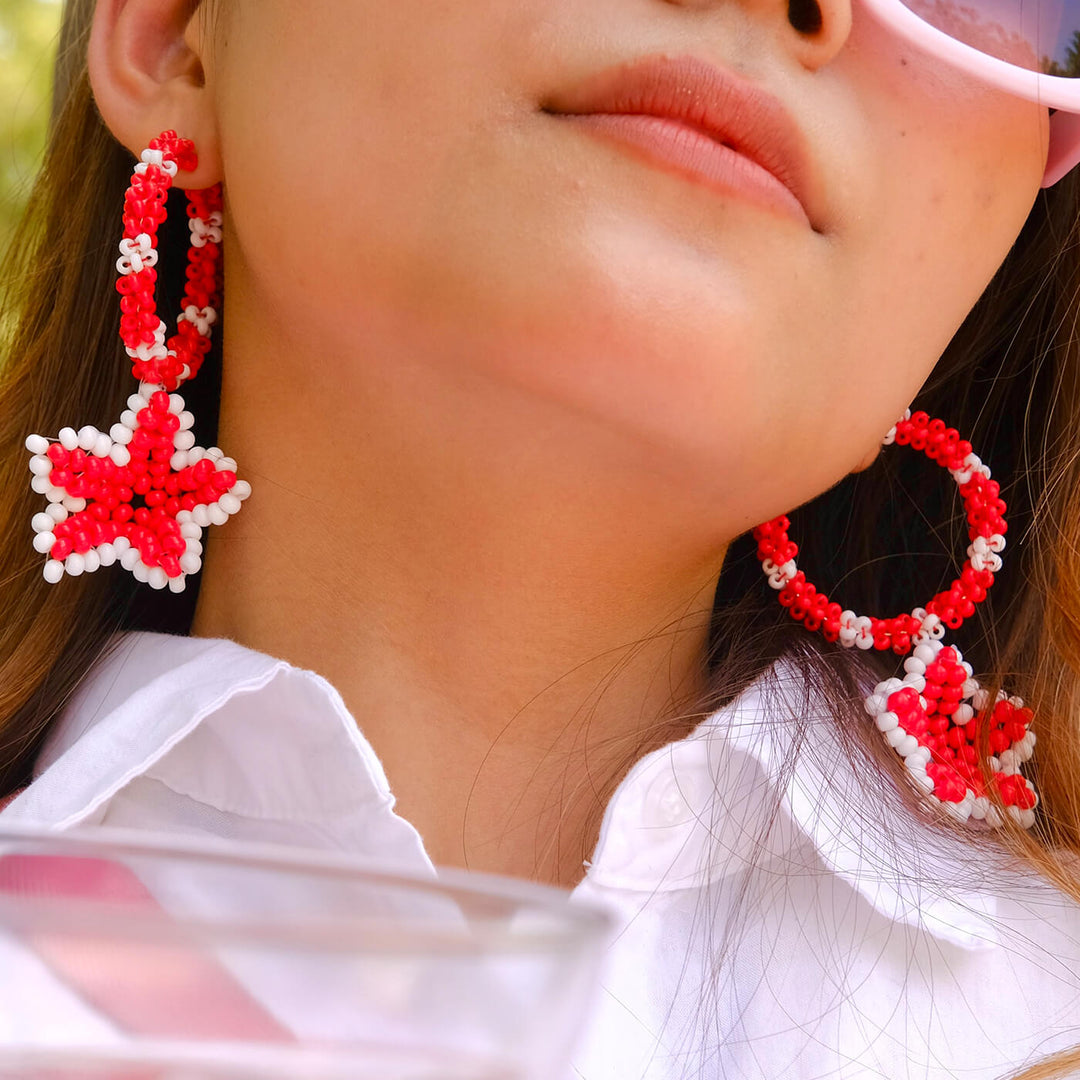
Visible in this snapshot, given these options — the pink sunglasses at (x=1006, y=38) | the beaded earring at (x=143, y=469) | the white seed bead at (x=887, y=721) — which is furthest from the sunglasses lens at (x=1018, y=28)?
the beaded earring at (x=143, y=469)

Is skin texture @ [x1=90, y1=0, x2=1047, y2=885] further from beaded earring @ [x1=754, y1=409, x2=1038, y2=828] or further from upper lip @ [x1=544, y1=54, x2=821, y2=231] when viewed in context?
beaded earring @ [x1=754, y1=409, x2=1038, y2=828]

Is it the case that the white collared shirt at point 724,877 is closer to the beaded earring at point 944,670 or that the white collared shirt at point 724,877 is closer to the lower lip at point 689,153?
the beaded earring at point 944,670

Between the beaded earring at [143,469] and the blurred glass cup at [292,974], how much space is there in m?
0.96

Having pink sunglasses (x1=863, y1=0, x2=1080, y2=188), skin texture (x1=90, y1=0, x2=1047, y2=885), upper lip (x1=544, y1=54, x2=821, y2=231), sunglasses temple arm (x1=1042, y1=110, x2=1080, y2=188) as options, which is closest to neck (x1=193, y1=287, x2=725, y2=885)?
skin texture (x1=90, y1=0, x2=1047, y2=885)

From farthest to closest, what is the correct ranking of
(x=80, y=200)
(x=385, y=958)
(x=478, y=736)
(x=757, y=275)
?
(x=80, y=200) < (x=478, y=736) < (x=757, y=275) < (x=385, y=958)

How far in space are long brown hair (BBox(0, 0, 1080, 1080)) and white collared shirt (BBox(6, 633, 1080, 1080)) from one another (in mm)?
111

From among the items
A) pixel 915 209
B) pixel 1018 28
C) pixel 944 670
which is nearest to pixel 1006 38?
pixel 1018 28

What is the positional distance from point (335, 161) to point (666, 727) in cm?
66

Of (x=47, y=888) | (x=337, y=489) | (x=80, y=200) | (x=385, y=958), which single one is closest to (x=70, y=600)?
(x=337, y=489)

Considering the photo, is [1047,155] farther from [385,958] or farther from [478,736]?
[385,958]

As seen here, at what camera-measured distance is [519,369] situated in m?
1.06

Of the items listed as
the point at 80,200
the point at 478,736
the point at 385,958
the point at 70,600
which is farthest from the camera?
the point at 80,200

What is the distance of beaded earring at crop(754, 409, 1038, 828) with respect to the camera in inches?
52.0

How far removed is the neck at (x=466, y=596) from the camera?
3.92 ft
